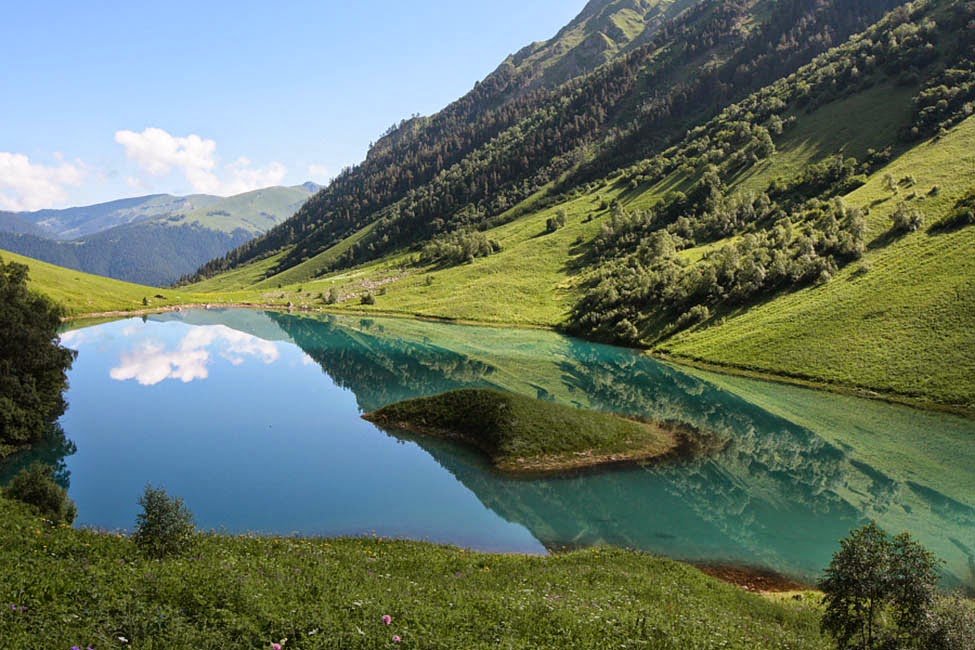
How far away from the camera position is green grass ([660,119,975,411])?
7725cm

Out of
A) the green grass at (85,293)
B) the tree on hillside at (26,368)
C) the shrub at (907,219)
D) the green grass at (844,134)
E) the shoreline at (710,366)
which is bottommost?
the shoreline at (710,366)

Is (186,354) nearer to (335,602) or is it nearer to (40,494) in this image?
(40,494)

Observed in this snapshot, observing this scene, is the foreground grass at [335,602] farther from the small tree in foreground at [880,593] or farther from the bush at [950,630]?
the bush at [950,630]

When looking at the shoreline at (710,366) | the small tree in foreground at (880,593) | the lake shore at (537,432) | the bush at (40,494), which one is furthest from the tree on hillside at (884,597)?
the shoreline at (710,366)

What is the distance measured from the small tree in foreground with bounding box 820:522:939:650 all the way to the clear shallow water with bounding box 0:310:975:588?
17137mm

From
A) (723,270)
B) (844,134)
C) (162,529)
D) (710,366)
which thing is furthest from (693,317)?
(844,134)

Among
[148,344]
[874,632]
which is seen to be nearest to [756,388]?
[874,632]

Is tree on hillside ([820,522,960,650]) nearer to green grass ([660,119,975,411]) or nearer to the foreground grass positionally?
the foreground grass

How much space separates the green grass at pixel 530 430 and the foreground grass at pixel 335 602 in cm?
A: 2302

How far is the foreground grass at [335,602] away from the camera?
12633 mm

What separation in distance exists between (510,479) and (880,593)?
31138 mm

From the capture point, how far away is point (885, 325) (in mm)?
87875

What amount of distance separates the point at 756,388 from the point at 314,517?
70.6 m

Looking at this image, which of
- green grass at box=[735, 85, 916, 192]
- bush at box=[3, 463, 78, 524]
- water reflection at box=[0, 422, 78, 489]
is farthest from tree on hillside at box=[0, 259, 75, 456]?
green grass at box=[735, 85, 916, 192]
